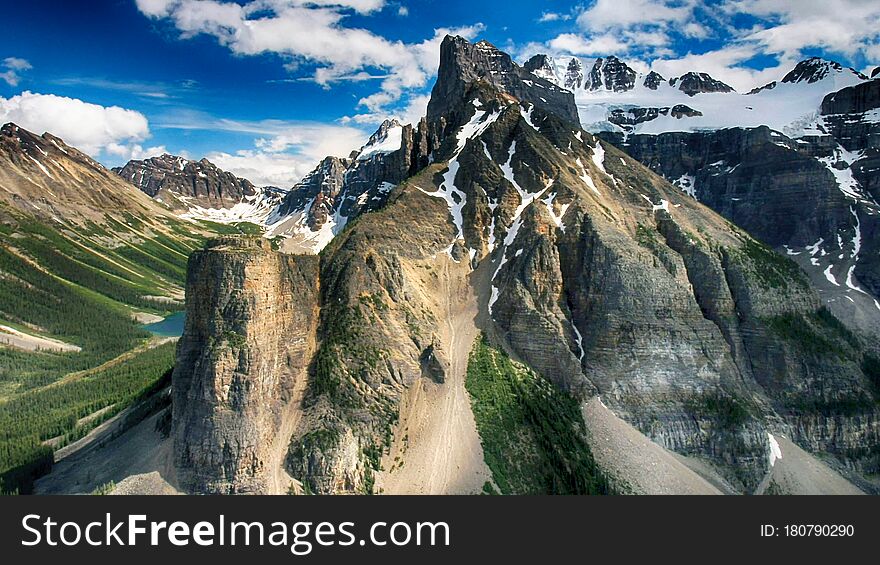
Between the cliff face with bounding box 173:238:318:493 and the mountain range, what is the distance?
0.70 ft

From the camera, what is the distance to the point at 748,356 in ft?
304

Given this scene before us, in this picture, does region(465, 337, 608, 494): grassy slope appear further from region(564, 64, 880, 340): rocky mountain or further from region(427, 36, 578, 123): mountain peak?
region(427, 36, 578, 123): mountain peak

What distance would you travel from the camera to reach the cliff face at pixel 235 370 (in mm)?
58000

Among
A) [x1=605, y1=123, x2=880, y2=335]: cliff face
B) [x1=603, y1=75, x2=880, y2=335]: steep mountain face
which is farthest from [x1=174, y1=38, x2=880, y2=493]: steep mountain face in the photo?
[x1=603, y1=75, x2=880, y2=335]: steep mountain face

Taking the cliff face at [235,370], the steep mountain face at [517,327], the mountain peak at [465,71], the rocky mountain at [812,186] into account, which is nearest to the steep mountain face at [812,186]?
the rocky mountain at [812,186]

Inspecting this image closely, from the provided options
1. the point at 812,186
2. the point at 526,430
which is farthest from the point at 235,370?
the point at 812,186

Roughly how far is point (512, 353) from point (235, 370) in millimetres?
37700

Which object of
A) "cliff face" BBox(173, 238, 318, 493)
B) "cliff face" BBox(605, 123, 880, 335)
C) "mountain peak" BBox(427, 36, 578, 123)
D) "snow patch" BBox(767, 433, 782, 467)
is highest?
"mountain peak" BBox(427, 36, 578, 123)

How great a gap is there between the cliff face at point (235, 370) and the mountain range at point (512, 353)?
21 cm

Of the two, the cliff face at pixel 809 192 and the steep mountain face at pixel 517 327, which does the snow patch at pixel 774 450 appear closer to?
the steep mountain face at pixel 517 327

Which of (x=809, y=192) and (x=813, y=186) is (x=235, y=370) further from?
(x=813, y=186)

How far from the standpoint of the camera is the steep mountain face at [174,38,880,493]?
2454 inches
